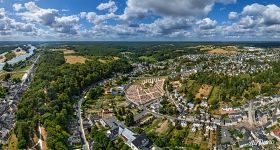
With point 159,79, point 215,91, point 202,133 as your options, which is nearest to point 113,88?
point 159,79

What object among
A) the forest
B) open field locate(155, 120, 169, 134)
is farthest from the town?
the forest

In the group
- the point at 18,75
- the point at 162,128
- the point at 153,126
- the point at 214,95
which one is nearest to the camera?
the point at 162,128

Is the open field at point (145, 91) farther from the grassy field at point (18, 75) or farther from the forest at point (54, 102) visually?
the grassy field at point (18, 75)

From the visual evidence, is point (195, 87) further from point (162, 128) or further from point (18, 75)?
point (18, 75)

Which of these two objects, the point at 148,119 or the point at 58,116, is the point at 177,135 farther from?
the point at 58,116

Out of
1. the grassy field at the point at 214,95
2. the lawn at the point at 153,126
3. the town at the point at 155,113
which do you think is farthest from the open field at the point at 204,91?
the lawn at the point at 153,126

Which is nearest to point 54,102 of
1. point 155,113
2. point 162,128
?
point 155,113

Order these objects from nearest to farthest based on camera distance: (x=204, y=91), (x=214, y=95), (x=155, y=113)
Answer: (x=155, y=113)
(x=214, y=95)
(x=204, y=91)
